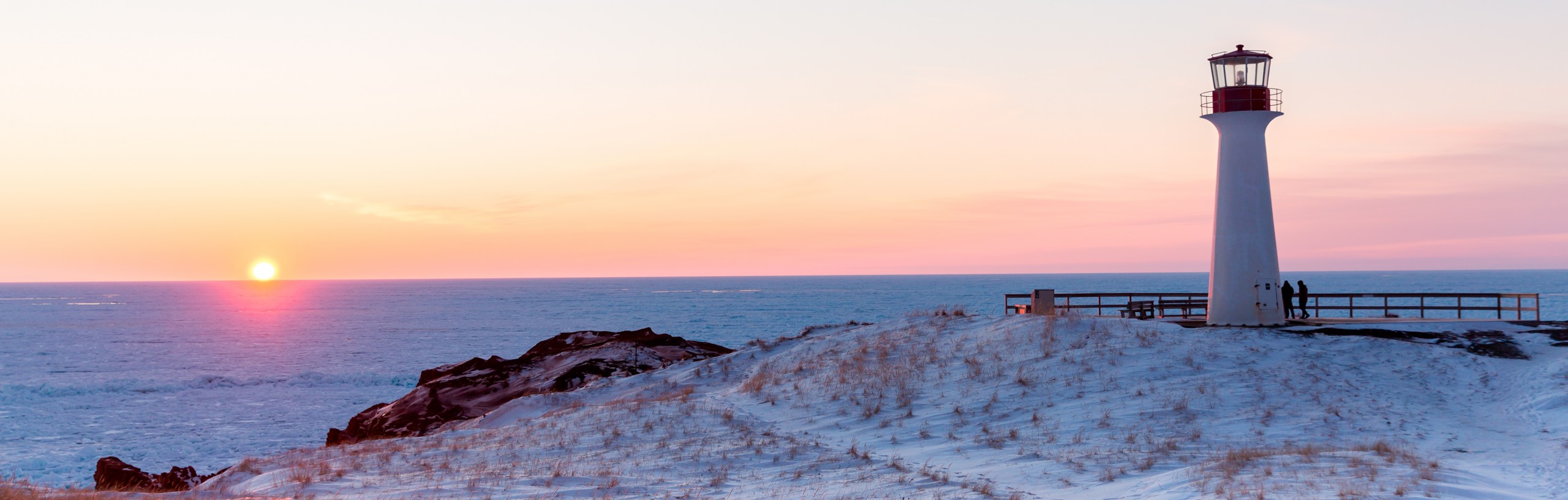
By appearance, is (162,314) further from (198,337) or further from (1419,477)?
(1419,477)

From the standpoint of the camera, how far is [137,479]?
23.8 meters

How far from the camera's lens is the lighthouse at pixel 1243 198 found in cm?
2722

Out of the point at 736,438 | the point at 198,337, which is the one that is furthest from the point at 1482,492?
the point at 198,337

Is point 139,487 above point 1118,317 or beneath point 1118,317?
beneath

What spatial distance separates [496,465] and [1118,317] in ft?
66.3

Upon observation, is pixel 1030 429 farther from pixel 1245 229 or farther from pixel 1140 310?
pixel 1140 310

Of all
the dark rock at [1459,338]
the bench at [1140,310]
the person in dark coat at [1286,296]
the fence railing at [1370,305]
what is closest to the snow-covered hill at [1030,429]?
the dark rock at [1459,338]

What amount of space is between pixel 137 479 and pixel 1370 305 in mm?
106339

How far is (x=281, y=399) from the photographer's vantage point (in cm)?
→ 4978

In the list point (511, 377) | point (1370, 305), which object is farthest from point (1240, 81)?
point (1370, 305)

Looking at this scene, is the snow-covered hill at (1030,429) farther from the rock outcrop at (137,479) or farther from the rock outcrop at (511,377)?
the rock outcrop at (137,479)

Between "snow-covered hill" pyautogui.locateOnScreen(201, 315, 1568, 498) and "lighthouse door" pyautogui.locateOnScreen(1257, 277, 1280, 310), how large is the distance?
5.98 feet

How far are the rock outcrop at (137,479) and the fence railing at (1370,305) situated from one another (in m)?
22.3

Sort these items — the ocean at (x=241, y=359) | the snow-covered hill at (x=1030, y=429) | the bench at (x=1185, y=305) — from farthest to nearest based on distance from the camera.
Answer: the ocean at (x=241, y=359) < the bench at (x=1185, y=305) < the snow-covered hill at (x=1030, y=429)
